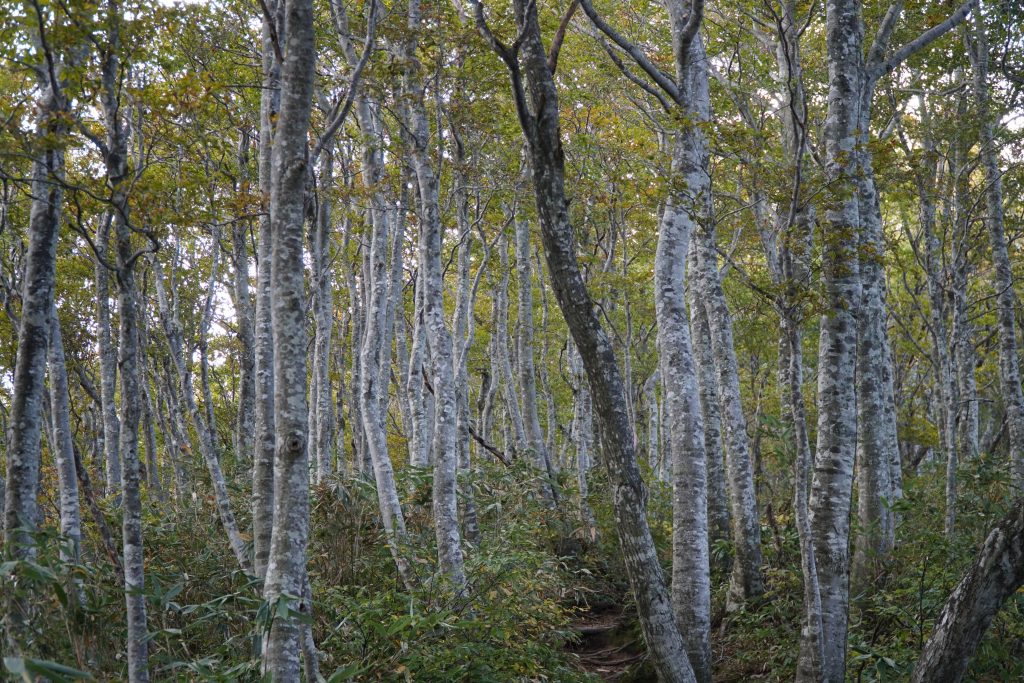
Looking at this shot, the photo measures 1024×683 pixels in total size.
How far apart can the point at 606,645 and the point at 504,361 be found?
7.35 metres

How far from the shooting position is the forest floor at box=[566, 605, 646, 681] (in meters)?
9.07

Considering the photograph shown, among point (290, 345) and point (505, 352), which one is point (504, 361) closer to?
point (505, 352)

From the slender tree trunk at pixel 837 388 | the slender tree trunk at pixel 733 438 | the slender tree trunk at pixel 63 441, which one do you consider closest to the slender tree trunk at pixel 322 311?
the slender tree trunk at pixel 63 441

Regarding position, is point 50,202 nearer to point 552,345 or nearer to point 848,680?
point 848,680

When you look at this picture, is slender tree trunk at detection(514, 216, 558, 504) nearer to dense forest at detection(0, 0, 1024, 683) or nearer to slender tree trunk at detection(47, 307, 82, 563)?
dense forest at detection(0, 0, 1024, 683)

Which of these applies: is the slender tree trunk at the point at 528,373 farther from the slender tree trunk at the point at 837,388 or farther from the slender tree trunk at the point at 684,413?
the slender tree trunk at the point at 837,388

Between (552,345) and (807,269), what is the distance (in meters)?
20.7

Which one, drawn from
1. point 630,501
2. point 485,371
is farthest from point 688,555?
point 485,371

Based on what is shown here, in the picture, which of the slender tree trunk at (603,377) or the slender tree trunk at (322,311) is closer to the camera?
the slender tree trunk at (603,377)

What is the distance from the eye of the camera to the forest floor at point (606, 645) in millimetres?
9070

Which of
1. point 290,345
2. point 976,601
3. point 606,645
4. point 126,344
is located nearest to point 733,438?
point 606,645

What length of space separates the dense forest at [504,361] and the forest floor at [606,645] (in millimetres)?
63

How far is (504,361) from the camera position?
16.4 metres

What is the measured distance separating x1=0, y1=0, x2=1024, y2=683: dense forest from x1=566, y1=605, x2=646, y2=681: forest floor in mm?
63
